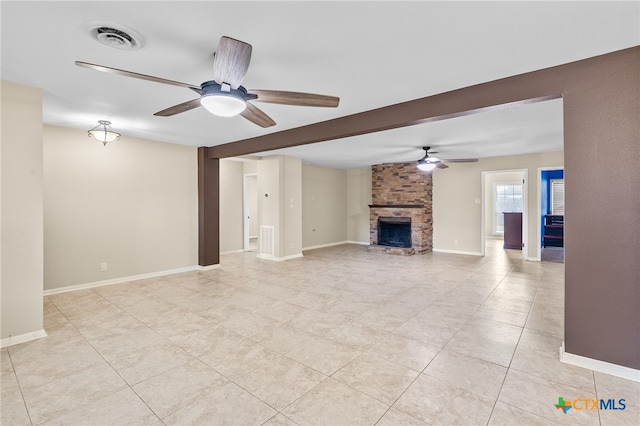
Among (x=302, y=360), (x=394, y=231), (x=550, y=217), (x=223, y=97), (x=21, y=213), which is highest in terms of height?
(x=223, y=97)

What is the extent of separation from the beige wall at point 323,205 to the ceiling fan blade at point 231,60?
647 centimetres

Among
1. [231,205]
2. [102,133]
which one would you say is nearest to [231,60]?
[102,133]

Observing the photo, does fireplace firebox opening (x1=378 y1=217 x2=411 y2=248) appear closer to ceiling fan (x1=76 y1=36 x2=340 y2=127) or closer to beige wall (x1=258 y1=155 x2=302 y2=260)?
beige wall (x1=258 y1=155 x2=302 y2=260)

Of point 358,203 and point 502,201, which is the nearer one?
point 358,203

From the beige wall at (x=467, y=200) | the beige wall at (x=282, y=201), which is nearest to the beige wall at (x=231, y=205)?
the beige wall at (x=282, y=201)

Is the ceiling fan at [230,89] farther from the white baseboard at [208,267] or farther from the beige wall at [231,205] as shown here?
the beige wall at [231,205]

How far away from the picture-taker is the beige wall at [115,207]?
14.5 feet

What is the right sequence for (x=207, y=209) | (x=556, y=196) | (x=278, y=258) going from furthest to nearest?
(x=556, y=196), (x=278, y=258), (x=207, y=209)

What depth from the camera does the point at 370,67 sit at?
2510 mm

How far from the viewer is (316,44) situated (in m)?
2.15

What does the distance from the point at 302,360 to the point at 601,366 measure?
2.34 m

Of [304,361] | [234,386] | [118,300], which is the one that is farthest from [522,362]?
[118,300]

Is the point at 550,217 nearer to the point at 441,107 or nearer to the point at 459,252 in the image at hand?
the point at 459,252

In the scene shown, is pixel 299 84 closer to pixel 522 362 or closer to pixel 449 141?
pixel 522 362
